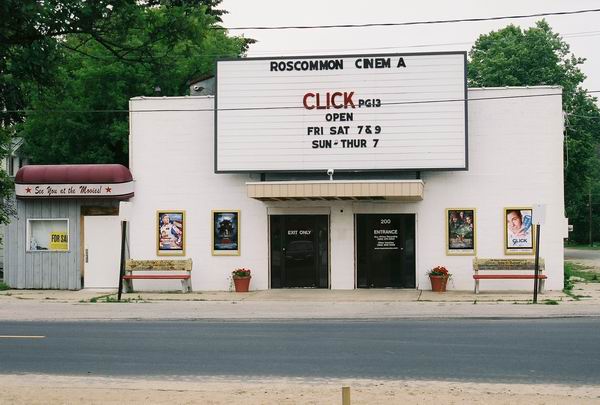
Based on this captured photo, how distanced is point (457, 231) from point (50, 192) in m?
12.7

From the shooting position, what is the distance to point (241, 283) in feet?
85.7

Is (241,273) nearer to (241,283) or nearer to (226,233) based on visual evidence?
(241,283)

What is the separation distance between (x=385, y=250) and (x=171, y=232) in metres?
6.71

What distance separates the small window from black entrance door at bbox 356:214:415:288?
9465mm

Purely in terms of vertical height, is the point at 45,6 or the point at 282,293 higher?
the point at 45,6

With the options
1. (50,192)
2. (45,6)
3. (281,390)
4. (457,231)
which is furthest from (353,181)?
(45,6)

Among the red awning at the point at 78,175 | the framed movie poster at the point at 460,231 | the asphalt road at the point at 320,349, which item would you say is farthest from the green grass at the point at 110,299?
the framed movie poster at the point at 460,231

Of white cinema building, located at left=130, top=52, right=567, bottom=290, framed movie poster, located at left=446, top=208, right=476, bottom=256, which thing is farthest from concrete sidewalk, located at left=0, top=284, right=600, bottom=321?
framed movie poster, located at left=446, top=208, right=476, bottom=256

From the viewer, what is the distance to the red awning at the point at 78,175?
26.6m

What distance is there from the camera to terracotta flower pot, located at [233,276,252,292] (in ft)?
85.5

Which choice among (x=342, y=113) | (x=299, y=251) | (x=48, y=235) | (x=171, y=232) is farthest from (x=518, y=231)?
(x=48, y=235)

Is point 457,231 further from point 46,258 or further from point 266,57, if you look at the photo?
point 46,258

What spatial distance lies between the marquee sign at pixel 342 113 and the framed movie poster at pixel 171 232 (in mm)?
2261

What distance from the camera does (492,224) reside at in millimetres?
25688
